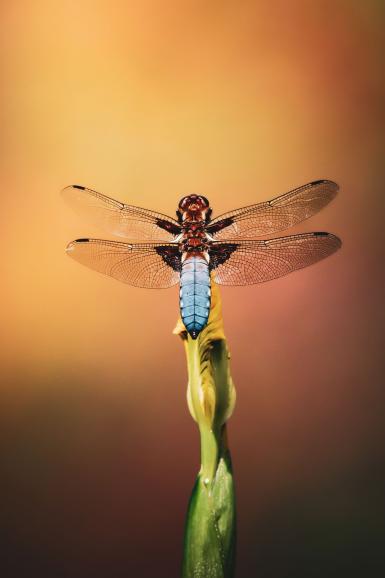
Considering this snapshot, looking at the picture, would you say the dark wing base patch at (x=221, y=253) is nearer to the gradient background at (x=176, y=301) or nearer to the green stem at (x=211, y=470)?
the green stem at (x=211, y=470)

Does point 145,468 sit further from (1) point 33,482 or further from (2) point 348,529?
(2) point 348,529

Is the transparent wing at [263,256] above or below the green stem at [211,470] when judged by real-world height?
above

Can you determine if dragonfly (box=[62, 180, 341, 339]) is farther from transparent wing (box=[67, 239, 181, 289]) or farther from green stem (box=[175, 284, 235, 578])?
green stem (box=[175, 284, 235, 578])

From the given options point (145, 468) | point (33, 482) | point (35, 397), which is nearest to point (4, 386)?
point (35, 397)

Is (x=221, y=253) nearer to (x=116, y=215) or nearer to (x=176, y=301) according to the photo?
(x=116, y=215)

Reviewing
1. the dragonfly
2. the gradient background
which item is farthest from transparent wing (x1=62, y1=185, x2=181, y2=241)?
the gradient background

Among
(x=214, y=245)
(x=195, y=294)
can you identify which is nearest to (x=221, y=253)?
(x=214, y=245)

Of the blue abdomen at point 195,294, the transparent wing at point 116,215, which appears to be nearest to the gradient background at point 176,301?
the transparent wing at point 116,215
